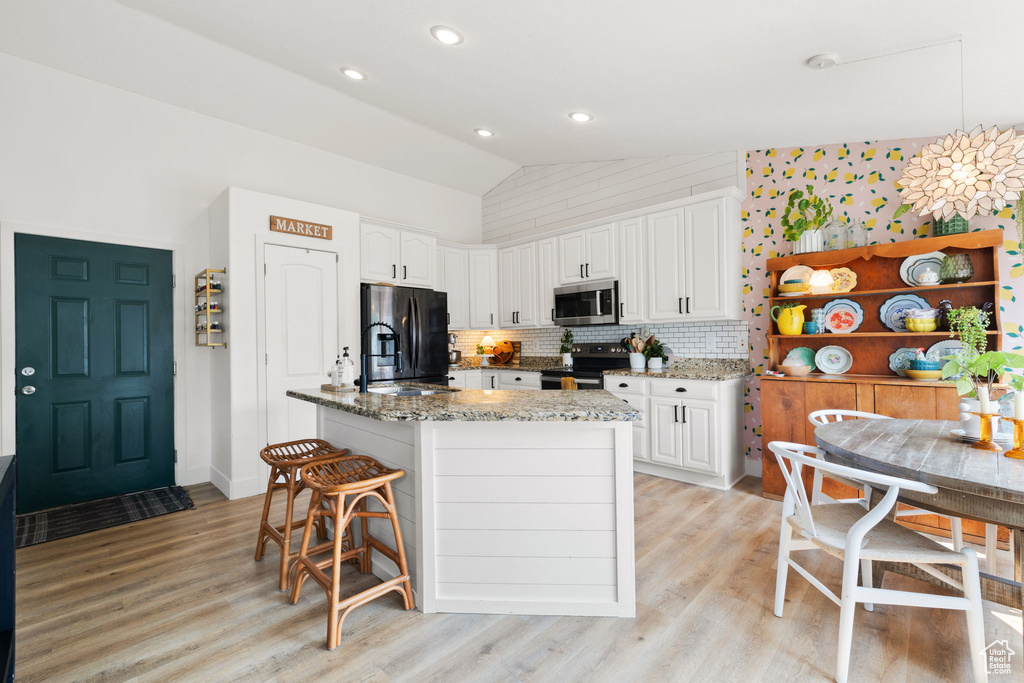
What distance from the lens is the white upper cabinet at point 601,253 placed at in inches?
184

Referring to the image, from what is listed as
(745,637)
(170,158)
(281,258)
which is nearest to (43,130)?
(170,158)

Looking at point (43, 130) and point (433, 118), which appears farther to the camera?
point (433, 118)

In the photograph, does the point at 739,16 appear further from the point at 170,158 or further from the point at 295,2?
the point at 170,158

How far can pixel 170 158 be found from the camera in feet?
13.1

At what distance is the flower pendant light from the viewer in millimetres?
1871

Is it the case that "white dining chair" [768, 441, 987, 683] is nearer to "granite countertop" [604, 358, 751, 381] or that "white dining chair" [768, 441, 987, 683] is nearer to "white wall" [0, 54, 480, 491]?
"granite countertop" [604, 358, 751, 381]

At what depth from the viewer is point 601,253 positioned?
15.6 feet

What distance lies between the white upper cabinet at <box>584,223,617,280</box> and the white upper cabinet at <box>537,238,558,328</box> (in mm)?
451

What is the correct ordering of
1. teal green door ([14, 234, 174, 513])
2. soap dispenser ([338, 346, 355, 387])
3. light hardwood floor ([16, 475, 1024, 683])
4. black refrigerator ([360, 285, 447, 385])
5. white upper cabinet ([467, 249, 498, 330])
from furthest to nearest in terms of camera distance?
white upper cabinet ([467, 249, 498, 330]), black refrigerator ([360, 285, 447, 385]), teal green door ([14, 234, 174, 513]), soap dispenser ([338, 346, 355, 387]), light hardwood floor ([16, 475, 1024, 683])

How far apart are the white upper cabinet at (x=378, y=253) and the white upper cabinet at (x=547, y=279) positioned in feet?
5.09

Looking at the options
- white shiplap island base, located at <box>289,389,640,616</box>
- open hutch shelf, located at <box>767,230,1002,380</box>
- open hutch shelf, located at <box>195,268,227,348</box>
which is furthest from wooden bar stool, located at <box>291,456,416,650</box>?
open hutch shelf, located at <box>767,230,1002,380</box>

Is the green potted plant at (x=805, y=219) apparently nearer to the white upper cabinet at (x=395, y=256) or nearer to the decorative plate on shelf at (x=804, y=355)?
the decorative plate on shelf at (x=804, y=355)

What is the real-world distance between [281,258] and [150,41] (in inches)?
65.0

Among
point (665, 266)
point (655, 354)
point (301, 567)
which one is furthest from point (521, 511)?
point (665, 266)
